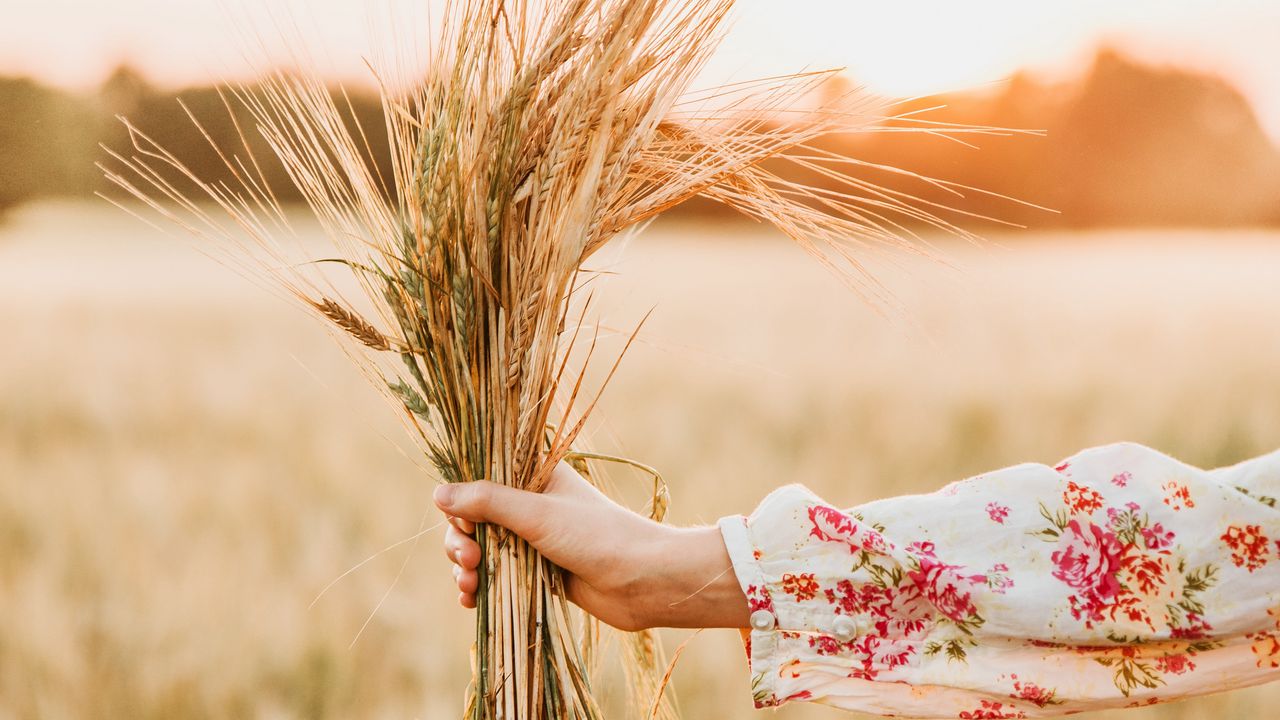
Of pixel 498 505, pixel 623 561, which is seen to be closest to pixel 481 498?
pixel 498 505

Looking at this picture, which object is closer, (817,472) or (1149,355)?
(817,472)

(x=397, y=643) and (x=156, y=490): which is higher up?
(x=156, y=490)

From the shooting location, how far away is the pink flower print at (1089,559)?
670 millimetres

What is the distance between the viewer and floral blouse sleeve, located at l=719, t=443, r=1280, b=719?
26.2 inches

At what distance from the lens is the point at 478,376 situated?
2.15 ft

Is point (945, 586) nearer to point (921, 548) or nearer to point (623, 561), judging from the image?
point (921, 548)

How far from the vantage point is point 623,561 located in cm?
71

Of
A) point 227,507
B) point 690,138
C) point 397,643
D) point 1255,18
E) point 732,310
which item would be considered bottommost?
point 397,643

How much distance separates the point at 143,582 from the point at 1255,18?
10.3 m

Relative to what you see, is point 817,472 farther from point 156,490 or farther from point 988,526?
point 988,526

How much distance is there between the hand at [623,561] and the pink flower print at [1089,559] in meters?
0.23

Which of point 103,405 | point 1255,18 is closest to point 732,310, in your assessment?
point 103,405

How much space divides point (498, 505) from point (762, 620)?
21 cm

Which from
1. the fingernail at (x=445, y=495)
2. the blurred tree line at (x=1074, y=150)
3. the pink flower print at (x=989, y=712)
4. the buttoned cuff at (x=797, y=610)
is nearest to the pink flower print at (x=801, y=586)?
the buttoned cuff at (x=797, y=610)
